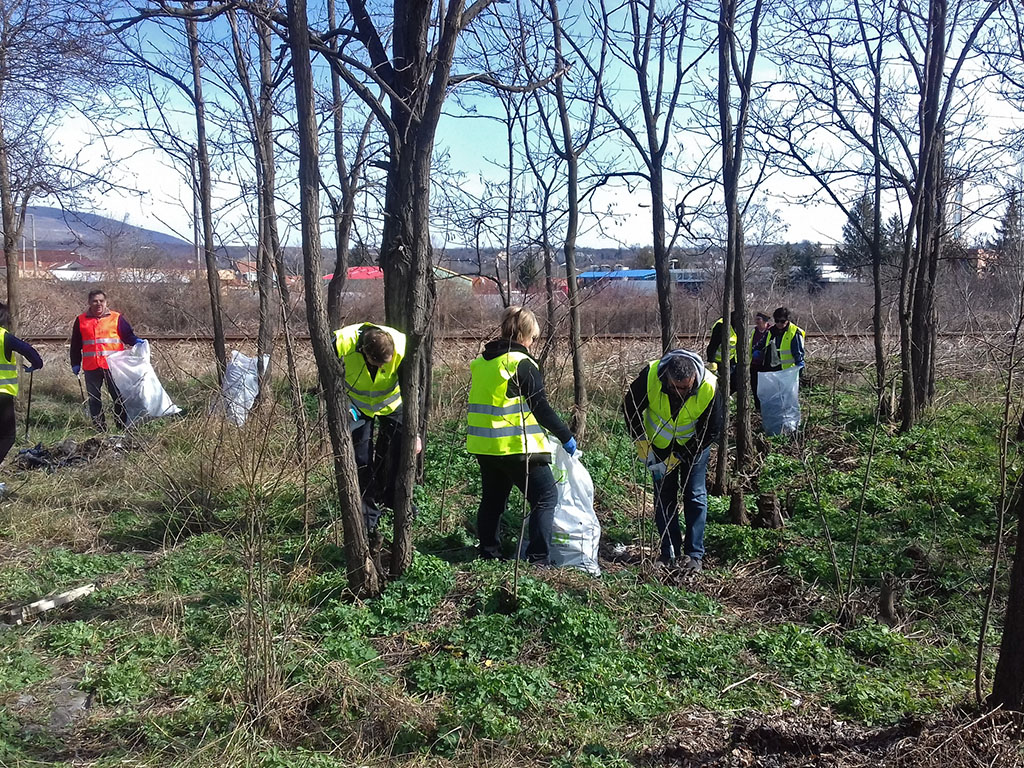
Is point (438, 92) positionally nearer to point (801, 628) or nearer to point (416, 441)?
point (416, 441)

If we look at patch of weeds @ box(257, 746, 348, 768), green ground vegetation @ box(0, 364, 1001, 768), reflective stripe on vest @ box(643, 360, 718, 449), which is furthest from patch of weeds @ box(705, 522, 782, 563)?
patch of weeds @ box(257, 746, 348, 768)

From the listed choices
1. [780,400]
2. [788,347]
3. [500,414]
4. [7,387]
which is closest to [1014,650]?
[500,414]

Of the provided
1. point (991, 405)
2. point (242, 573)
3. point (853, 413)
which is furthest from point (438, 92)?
point (991, 405)

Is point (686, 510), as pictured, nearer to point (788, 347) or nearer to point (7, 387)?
point (788, 347)

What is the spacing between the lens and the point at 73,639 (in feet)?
13.5

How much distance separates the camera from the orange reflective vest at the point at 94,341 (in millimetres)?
8812

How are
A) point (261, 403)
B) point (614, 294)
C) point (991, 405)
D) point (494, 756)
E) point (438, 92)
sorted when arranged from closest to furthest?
point (494, 756) → point (438, 92) → point (261, 403) → point (991, 405) → point (614, 294)

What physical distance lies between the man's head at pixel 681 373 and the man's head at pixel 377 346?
1.74m

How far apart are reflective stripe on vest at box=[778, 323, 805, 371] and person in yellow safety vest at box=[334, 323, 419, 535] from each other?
5.48 metres

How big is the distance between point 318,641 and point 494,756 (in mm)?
1156

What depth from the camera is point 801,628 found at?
430 cm

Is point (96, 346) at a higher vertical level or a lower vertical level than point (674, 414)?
higher

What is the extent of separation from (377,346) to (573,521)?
164 centimetres

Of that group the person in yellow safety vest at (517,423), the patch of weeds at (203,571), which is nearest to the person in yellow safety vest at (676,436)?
the person in yellow safety vest at (517,423)
